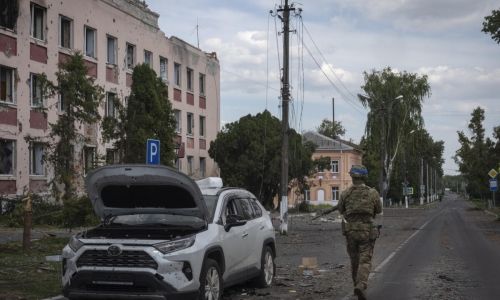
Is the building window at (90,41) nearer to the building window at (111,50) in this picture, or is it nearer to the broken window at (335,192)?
the building window at (111,50)

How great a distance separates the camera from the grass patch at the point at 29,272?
32.9ft

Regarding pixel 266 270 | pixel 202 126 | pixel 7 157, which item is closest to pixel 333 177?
pixel 202 126

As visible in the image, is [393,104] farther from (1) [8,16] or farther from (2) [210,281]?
(2) [210,281]

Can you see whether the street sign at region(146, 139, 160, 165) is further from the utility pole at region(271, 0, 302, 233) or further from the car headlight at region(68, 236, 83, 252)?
the utility pole at region(271, 0, 302, 233)

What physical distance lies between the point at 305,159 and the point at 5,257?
41708mm

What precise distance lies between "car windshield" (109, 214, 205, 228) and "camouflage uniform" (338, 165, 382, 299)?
2.13m

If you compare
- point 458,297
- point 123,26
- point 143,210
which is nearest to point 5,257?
point 143,210

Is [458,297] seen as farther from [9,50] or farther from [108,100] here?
[108,100]

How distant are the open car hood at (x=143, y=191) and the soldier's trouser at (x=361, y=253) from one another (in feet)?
7.03

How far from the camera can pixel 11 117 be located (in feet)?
89.8

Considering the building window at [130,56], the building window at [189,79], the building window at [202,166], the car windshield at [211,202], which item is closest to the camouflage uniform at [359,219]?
the car windshield at [211,202]

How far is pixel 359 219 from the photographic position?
980cm

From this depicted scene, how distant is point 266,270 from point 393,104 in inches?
2379

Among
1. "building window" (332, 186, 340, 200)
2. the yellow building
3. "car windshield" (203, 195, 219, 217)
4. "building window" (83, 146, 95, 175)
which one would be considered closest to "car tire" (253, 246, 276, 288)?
"car windshield" (203, 195, 219, 217)
